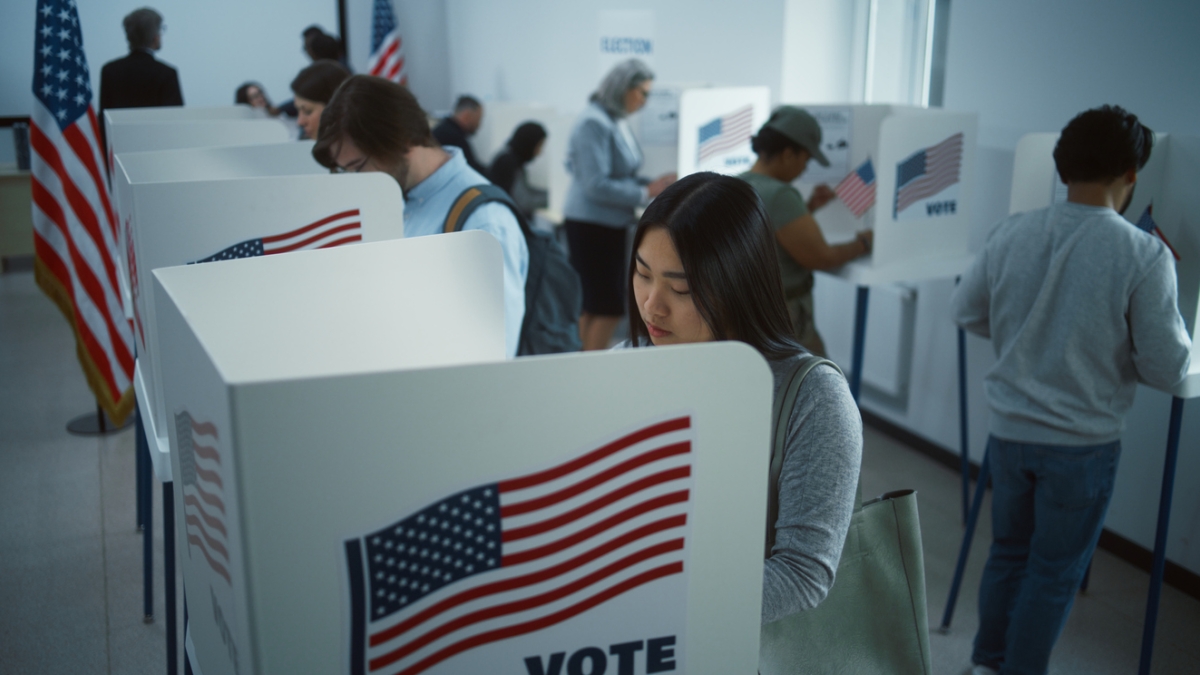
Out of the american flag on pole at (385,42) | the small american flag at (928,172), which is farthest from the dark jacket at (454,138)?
the american flag on pole at (385,42)

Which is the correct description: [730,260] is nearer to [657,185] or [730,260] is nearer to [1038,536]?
[1038,536]

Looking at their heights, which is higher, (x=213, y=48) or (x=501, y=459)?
(x=213, y=48)

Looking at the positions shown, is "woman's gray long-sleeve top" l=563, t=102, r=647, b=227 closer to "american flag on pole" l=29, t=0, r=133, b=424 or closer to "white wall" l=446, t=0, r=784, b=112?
"white wall" l=446, t=0, r=784, b=112

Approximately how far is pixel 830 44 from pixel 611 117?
3.49 ft

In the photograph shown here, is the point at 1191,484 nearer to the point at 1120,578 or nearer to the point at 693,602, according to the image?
the point at 1120,578

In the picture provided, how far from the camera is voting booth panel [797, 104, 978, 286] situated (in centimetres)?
286

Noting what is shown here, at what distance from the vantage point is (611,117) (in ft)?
13.6

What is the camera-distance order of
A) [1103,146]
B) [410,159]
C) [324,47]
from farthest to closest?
[324,47], [410,159], [1103,146]

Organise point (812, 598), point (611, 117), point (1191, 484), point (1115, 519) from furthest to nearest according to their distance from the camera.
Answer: point (611, 117), point (1115, 519), point (1191, 484), point (812, 598)

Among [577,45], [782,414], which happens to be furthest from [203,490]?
[577,45]

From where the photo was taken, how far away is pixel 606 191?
4.08m

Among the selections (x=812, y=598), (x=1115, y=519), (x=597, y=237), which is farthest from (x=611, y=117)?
(x=812, y=598)

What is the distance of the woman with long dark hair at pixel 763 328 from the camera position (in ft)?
3.30

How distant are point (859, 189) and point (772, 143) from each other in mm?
695
